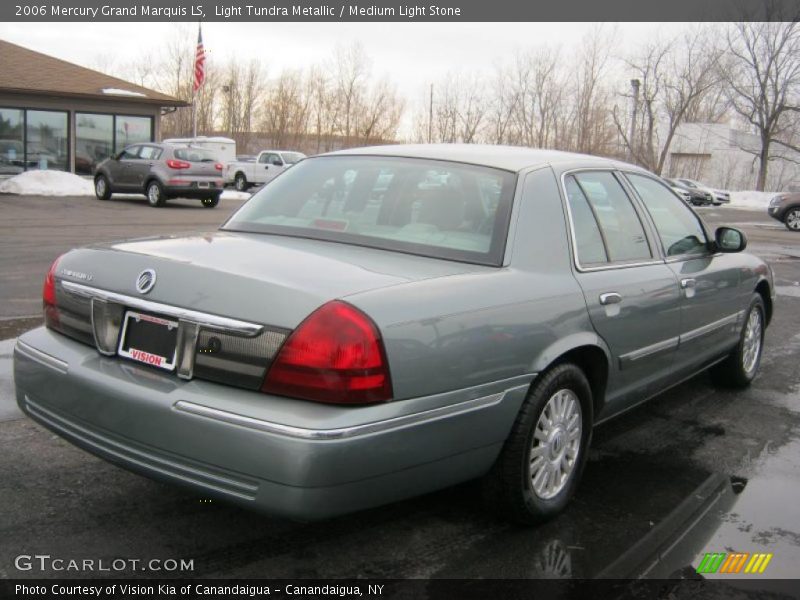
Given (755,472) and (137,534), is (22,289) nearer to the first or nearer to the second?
(137,534)

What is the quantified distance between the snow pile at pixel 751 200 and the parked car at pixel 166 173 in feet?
103

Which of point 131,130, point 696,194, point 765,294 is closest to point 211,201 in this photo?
point 131,130

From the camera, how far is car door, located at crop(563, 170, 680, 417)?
375 cm

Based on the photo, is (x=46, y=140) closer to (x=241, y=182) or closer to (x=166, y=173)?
(x=241, y=182)

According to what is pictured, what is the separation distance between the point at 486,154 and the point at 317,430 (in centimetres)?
197

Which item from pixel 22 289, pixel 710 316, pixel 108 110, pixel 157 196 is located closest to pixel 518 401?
pixel 710 316

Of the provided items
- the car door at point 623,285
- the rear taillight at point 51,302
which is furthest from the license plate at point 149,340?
the car door at point 623,285

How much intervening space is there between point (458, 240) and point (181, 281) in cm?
119

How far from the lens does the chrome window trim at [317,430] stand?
2.54 meters

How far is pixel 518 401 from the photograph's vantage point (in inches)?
124

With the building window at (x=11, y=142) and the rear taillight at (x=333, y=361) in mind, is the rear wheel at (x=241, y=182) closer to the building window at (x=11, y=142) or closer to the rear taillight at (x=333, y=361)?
the building window at (x=11, y=142)

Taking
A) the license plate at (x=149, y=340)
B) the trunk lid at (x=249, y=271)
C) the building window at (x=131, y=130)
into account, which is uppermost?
the building window at (x=131, y=130)

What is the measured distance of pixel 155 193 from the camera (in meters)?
21.5

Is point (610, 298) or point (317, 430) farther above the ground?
point (610, 298)
